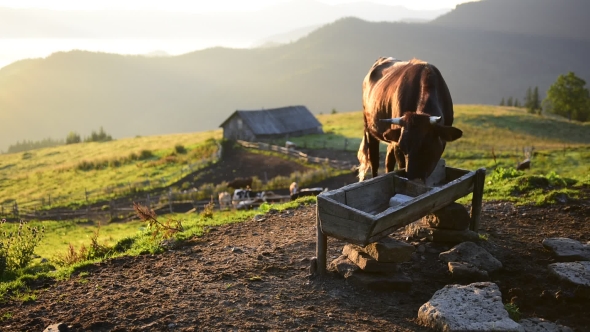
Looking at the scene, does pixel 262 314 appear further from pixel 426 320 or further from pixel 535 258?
pixel 535 258

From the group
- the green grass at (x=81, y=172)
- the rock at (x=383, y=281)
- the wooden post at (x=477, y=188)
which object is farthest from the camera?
the green grass at (x=81, y=172)

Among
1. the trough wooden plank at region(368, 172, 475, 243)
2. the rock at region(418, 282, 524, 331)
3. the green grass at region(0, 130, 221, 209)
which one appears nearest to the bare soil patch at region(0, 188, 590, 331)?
the rock at region(418, 282, 524, 331)

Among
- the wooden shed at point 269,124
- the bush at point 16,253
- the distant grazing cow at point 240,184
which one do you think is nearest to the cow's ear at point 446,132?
the bush at point 16,253

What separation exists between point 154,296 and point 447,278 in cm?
422

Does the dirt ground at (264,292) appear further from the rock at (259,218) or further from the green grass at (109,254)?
the rock at (259,218)

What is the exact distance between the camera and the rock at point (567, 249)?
6914 mm

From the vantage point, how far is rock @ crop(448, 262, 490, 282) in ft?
21.2

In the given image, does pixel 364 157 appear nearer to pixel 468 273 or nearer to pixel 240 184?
pixel 468 273

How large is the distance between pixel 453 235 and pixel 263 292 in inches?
138

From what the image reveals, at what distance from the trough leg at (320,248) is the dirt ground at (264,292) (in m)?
0.17

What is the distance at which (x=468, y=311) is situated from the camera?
5023 millimetres

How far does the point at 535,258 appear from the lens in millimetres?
7297

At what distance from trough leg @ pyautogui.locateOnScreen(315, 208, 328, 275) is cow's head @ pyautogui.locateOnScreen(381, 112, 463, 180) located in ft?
6.00

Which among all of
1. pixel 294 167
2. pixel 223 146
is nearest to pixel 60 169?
pixel 223 146
